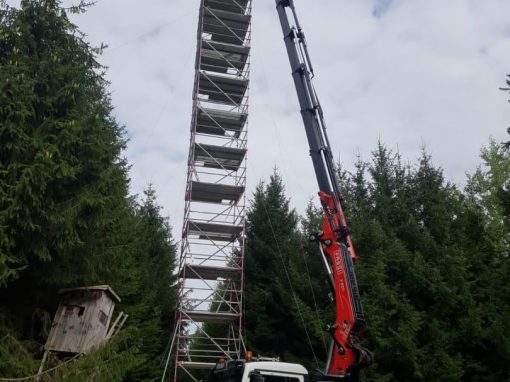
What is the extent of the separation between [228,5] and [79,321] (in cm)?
1602

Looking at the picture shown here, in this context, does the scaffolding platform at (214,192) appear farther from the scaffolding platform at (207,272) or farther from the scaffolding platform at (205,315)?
the scaffolding platform at (205,315)

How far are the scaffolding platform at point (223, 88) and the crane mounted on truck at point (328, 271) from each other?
8.07m

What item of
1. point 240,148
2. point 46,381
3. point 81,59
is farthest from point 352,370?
point 240,148

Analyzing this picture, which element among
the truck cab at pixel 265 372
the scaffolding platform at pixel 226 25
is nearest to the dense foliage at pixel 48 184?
the truck cab at pixel 265 372

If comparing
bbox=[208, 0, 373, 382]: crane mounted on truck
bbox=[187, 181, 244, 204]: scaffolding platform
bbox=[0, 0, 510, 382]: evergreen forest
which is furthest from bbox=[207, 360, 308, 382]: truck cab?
bbox=[187, 181, 244, 204]: scaffolding platform

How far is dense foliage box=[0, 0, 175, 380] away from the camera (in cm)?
898

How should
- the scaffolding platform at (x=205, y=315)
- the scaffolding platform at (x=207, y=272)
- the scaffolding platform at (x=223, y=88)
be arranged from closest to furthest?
the scaffolding platform at (x=205, y=315) → the scaffolding platform at (x=207, y=272) → the scaffolding platform at (x=223, y=88)

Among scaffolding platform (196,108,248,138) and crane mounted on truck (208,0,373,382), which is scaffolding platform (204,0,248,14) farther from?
crane mounted on truck (208,0,373,382)

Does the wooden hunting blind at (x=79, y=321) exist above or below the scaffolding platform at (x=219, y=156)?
below

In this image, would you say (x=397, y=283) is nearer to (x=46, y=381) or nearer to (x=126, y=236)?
(x=126, y=236)

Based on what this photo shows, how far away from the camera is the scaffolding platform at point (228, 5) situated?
22.2 metres

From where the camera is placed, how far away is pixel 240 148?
20.2 meters

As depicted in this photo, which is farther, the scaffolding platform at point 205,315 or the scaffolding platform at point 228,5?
the scaffolding platform at point 228,5

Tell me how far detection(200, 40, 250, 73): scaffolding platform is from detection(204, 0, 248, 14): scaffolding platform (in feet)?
5.97
